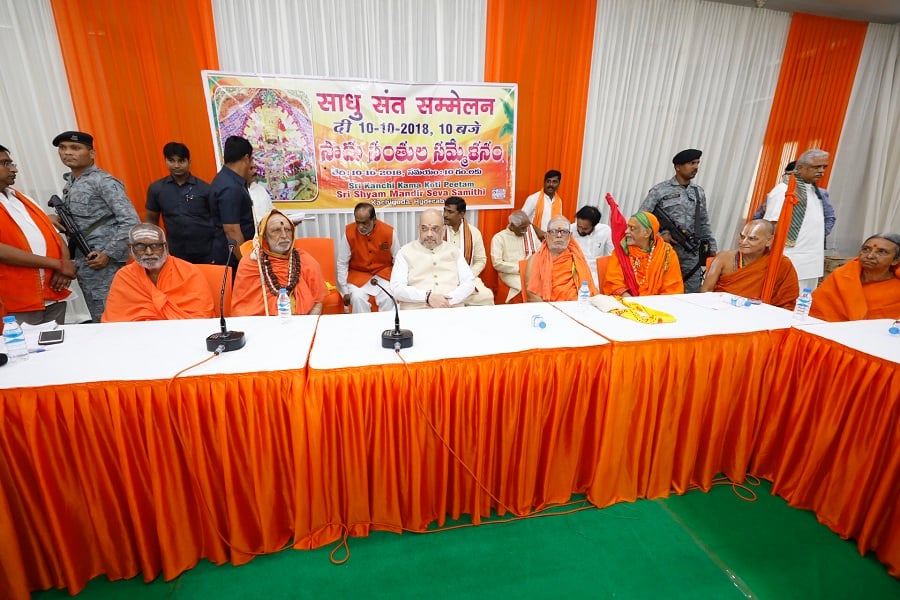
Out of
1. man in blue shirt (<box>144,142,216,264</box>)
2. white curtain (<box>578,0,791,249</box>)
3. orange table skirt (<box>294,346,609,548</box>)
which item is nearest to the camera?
orange table skirt (<box>294,346,609,548</box>)

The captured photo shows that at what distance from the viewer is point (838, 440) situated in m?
1.74

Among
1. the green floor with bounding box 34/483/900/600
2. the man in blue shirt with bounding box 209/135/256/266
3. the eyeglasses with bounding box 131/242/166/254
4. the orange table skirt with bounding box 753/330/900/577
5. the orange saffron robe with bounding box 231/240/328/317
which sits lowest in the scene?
the green floor with bounding box 34/483/900/600

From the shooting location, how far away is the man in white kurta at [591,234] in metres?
4.07

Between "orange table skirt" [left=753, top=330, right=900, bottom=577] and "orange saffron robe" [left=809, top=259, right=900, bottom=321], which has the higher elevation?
"orange saffron robe" [left=809, top=259, right=900, bottom=321]

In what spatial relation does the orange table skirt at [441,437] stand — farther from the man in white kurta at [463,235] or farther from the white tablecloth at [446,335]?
the man in white kurta at [463,235]

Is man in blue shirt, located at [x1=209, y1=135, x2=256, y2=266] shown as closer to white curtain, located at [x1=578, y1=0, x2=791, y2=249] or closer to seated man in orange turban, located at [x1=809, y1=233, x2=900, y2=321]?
white curtain, located at [x1=578, y1=0, x2=791, y2=249]

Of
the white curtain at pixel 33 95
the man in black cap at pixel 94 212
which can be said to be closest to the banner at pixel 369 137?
the man in black cap at pixel 94 212

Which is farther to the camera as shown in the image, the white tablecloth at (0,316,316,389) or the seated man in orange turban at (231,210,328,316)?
the seated man in orange turban at (231,210,328,316)

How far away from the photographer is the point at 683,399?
182cm

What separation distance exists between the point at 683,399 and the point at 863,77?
701 cm

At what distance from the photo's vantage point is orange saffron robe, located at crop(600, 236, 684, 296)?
2812 mm

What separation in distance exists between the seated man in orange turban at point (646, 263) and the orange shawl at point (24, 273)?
3757mm

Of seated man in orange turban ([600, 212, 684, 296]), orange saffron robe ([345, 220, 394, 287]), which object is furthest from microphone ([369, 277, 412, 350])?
orange saffron robe ([345, 220, 394, 287])

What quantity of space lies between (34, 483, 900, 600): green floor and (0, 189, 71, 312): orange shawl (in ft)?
5.88
